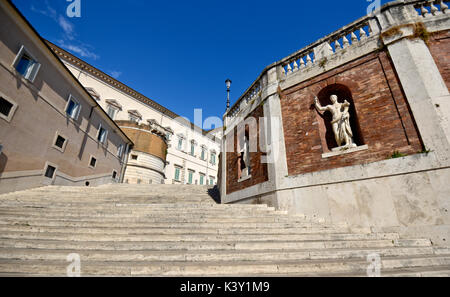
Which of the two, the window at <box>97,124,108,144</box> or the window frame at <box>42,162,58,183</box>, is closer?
the window frame at <box>42,162,58,183</box>

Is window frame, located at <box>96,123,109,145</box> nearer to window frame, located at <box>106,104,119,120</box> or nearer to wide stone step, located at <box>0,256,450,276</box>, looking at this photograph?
window frame, located at <box>106,104,119,120</box>

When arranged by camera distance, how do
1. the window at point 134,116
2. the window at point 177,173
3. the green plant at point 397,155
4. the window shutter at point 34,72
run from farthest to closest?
the window at point 177,173 → the window at point 134,116 → the window shutter at point 34,72 → the green plant at point 397,155

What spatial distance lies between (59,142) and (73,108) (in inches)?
106

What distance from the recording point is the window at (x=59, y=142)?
1169 cm

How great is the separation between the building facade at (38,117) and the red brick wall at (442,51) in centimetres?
1633

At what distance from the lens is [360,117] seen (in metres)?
6.21

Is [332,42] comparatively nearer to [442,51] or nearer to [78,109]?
[442,51]

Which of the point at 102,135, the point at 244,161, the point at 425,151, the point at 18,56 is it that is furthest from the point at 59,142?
the point at 425,151

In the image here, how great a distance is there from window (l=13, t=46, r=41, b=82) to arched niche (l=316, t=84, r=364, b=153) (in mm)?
13854

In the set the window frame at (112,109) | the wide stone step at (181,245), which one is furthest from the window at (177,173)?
the wide stone step at (181,245)

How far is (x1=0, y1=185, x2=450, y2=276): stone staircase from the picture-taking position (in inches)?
114

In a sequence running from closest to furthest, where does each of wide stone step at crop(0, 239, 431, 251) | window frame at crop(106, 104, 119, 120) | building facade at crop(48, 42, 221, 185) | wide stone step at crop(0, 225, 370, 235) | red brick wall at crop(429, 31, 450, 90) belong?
wide stone step at crop(0, 239, 431, 251), wide stone step at crop(0, 225, 370, 235), red brick wall at crop(429, 31, 450, 90), building facade at crop(48, 42, 221, 185), window frame at crop(106, 104, 119, 120)

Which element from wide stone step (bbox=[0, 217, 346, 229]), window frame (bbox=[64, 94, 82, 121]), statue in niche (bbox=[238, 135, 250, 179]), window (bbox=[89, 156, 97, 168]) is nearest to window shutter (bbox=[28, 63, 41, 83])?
window frame (bbox=[64, 94, 82, 121])

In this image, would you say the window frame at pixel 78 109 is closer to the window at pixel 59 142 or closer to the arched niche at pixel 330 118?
the window at pixel 59 142
